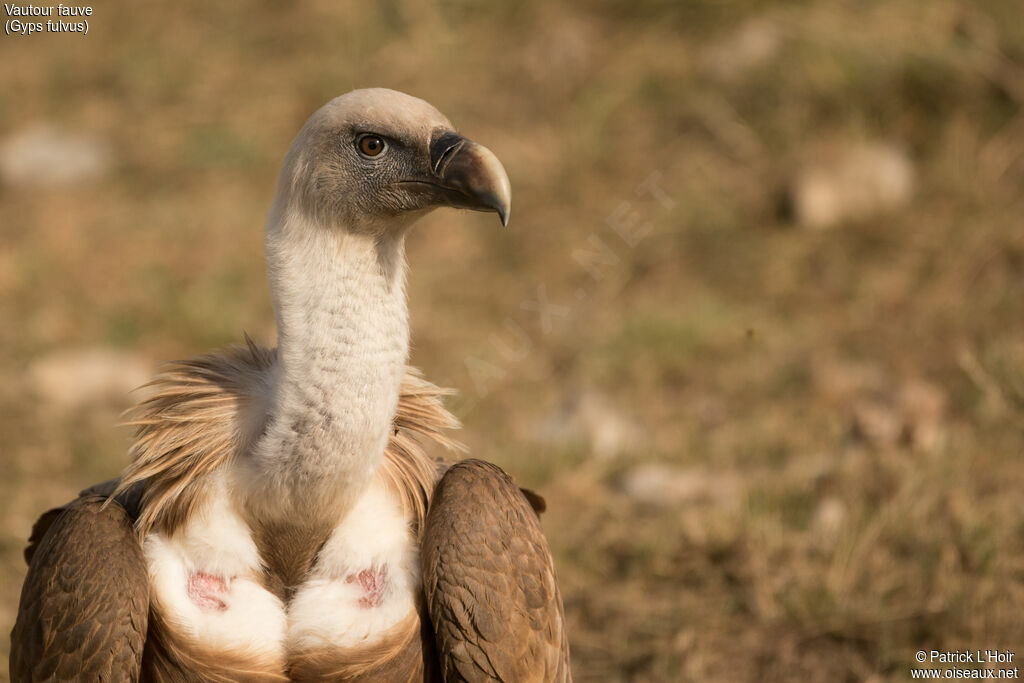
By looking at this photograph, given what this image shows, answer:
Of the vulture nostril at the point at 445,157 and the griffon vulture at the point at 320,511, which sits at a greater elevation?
the vulture nostril at the point at 445,157

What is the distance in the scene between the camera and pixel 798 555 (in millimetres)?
4430

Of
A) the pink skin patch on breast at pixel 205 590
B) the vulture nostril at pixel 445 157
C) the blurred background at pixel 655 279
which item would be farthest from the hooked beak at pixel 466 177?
the blurred background at pixel 655 279

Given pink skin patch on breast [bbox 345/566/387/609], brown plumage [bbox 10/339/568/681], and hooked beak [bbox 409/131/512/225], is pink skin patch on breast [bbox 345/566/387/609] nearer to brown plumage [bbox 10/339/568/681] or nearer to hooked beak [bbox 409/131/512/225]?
brown plumage [bbox 10/339/568/681]

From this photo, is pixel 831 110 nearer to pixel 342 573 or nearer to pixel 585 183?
pixel 585 183

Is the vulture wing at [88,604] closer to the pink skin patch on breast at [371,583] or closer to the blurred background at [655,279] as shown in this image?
the pink skin patch on breast at [371,583]

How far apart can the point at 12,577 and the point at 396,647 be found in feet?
8.08

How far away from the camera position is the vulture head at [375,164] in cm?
257

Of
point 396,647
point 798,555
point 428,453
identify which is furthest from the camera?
point 798,555

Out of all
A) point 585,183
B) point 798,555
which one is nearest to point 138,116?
point 585,183

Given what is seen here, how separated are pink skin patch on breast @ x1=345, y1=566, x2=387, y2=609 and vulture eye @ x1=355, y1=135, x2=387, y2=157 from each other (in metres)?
1.01

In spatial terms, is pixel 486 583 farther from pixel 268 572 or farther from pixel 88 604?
pixel 88 604

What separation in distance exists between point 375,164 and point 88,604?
119 cm

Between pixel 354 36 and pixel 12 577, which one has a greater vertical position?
pixel 354 36

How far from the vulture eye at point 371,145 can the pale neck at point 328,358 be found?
182mm
